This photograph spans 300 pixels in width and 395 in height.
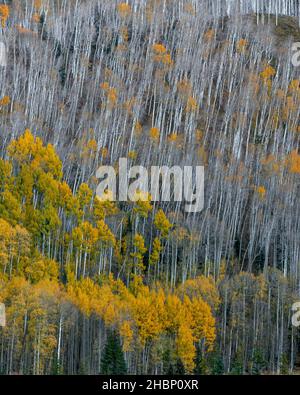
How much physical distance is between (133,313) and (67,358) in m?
4.62

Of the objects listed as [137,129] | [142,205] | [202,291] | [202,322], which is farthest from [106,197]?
[202,322]

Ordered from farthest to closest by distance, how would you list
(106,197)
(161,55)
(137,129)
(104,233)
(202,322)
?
1. (161,55)
2. (137,129)
3. (106,197)
4. (104,233)
5. (202,322)

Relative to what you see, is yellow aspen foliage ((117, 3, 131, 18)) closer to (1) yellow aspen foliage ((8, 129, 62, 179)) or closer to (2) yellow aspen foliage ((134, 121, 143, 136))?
(2) yellow aspen foliage ((134, 121, 143, 136))

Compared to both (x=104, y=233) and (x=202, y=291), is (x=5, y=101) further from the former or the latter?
(x=202, y=291)

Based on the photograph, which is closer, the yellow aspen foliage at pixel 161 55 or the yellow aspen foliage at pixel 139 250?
the yellow aspen foliage at pixel 139 250

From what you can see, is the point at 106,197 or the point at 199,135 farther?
the point at 199,135

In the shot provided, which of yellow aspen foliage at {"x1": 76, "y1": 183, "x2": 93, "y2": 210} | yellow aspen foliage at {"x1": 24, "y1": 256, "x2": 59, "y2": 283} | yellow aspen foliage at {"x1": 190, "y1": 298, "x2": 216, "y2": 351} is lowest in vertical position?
yellow aspen foliage at {"x1": 190, "y1": 298, "x2": 216, "y2": 351}

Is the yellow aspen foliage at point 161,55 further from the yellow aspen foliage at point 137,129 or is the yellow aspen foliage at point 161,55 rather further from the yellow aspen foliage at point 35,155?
the yellow aspen foliage at point 35,155

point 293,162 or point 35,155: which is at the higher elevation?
point 293,162

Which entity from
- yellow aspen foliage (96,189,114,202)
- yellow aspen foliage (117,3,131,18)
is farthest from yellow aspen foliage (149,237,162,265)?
yellow aspen foliage (117,3,131,18)

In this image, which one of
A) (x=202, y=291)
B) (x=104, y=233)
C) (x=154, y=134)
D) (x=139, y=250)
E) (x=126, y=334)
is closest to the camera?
(x=126, y=334)

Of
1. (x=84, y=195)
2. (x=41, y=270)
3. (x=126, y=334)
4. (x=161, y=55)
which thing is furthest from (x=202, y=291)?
(x=161, y=55)

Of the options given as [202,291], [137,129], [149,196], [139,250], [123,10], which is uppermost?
[123,10]

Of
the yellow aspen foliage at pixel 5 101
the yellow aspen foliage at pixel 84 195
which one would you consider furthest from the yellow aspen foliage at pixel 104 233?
the yellow aspen foliage at pixel 5 101
